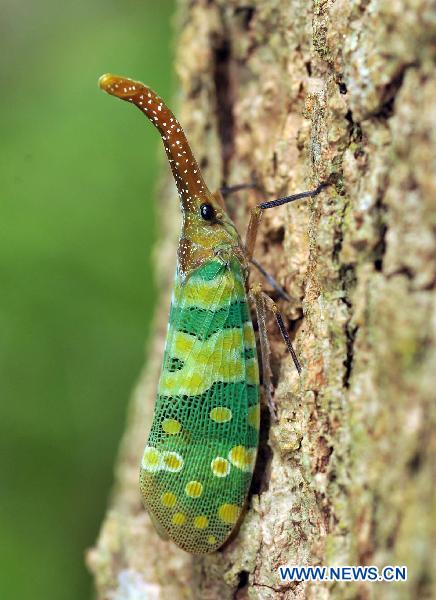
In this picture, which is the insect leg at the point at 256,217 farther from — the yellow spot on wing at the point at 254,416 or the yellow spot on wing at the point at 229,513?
the yellow spot on wing at the point at 229,513

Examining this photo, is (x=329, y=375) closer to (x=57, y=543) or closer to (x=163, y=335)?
(x=163, y=335)

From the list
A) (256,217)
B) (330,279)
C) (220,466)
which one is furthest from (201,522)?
(256,217)

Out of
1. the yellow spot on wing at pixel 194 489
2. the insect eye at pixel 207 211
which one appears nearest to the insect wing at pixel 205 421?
the yellow spot on wing at pixel 194 489

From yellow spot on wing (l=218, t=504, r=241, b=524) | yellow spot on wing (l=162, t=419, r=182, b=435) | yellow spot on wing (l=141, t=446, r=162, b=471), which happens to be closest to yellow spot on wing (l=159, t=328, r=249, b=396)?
yellow spot on wing (l=162, t=419, r=182, b=435)

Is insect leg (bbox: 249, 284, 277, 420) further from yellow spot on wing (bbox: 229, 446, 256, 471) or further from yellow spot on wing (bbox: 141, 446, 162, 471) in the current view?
yellow spot on wing (bbox: 141, 446, 162, 471)

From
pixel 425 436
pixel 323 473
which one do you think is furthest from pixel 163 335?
pixel 425 436

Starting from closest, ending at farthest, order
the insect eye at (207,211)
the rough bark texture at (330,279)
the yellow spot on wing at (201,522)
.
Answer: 1. the rough bark texture at (330,279)
2. the yellow spot on wing at (201,522)
3. the insect eye at (207,211)
